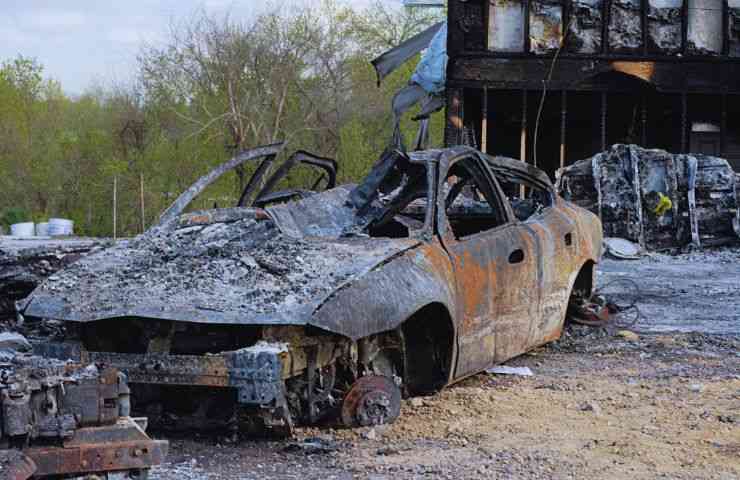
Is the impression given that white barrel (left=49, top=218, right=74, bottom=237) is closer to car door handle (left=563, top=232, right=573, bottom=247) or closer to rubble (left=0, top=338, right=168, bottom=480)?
car door handle (left=563, top=232, right=573, bottom=247)

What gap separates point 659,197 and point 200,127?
1421cm

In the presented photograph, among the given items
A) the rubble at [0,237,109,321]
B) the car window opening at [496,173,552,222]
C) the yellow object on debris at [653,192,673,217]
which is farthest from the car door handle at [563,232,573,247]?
the yellow object on debris at [653,192,673,217]

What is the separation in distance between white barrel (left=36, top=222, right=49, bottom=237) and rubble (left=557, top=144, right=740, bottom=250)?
16072 mm

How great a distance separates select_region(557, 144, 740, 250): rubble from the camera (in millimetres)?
18094

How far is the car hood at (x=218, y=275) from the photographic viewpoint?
587 cm

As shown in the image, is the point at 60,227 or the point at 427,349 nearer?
the point at 427,349

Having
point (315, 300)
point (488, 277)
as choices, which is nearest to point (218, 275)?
point (315, 300)

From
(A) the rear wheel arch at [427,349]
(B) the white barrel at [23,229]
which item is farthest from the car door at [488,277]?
(B) the white barrel at [23,229]

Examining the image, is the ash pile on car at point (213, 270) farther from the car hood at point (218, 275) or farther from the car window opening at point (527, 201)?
the car window opening at point (527, 201)

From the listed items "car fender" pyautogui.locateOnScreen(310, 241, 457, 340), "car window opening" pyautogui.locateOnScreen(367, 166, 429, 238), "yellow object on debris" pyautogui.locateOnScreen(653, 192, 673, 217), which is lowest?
"car fender" pyautogui.locateOnScreen(310, 241, 457, 340)

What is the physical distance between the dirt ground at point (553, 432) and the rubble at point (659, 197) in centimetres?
887

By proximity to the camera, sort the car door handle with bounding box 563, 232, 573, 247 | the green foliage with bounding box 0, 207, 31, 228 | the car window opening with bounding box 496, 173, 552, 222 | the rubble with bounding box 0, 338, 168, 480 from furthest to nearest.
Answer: the green foliage with bounding box 0, 207, 31, 228, the car window opening with bounding box 496, 173, 552, 222, the car door handle with bounding box 563, 232, 573, 247, the rubble with bounding box 0, 338, 168, 480

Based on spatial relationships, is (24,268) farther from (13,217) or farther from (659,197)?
(13,217)

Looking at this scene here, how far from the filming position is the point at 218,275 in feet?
20.5
